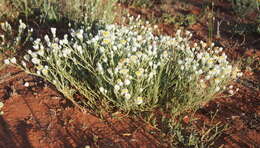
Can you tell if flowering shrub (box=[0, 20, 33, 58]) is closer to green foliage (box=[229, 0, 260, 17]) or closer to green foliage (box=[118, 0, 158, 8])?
green foliage (box=[118, 0, 158, 8])

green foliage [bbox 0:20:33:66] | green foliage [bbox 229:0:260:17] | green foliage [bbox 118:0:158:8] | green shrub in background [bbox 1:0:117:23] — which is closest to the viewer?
green foliage [bbox 0:20:33:66]

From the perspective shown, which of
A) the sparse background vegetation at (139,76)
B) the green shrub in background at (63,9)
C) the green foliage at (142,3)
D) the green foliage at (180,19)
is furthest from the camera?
the green foliage at (142,3)

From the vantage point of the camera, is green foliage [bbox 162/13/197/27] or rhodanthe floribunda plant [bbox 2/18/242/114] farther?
green foliage [bbox 162/13/197/27]

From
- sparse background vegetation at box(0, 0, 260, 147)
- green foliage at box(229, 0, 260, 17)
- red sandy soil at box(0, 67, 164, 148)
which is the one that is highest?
green foliage at box(229, 0, 260, 17)

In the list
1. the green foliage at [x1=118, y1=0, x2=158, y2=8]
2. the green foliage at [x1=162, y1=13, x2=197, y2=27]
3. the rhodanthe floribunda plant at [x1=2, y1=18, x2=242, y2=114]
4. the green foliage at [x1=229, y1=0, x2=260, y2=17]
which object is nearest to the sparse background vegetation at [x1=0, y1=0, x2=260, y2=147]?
the rhodanthe floribunda plant at [x1=2, y1=18, x2=242, y2=114]

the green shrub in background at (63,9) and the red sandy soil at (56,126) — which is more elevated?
the green shrub in background at (63,9)

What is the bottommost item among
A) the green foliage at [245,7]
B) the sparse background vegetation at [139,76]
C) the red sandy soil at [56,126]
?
the red sandy soil at [56,126]

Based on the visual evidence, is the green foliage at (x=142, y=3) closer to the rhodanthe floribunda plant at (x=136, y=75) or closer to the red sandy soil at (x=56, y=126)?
the rhodanthe floribunda plant at (x=136, y=75)

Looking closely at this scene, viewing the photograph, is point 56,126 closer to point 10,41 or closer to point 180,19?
point 10,41

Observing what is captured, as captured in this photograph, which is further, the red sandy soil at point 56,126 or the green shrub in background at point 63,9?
the green shrub in background at point 63,9

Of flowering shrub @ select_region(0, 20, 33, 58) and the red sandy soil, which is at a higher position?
flowering shrub @ select_region(0, 20, 33, 58)

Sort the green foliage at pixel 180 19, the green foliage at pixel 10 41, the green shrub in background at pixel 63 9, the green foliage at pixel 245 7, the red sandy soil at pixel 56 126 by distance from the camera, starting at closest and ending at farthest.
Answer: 1. the red sandy soil at pixel 56 126
2. the green foliage at pixel 10 41
3. the green shrub in background at pixel 63 9
4. the green foliage at pixel 180 19
5. the green foliage at pixel 245 7

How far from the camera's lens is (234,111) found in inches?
122

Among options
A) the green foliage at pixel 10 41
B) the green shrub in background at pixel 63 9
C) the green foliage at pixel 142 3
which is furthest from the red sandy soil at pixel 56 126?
the green foliage at pixel 142 3
